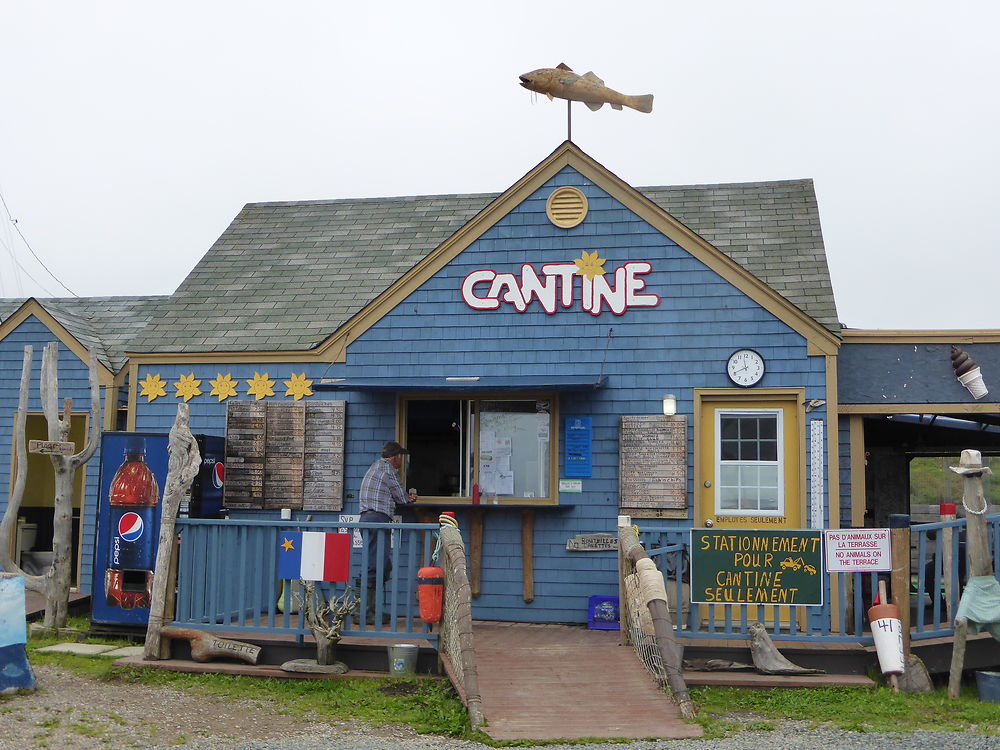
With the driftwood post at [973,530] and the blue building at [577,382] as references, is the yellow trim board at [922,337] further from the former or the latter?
the driftwood post at [973,530]

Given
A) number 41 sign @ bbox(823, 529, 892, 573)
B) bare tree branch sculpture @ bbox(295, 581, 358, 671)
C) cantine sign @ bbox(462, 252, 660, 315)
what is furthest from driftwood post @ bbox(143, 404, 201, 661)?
number 41 sign @ bbox(823, 529, 892, 573)

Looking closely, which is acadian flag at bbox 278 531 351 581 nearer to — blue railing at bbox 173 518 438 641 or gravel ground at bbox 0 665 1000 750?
blue railing at bbox 173 518 438 641

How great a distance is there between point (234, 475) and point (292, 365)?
1308 millimetres

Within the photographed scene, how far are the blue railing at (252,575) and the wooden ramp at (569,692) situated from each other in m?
0.81

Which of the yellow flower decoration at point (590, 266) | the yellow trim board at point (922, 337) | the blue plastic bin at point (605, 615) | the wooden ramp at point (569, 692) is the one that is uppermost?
the yellow flower decoration at point (590, 266)

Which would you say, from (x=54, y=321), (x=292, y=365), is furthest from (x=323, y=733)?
(x=54, y=321)

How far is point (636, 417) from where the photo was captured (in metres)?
10.1

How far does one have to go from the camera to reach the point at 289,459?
10742mm

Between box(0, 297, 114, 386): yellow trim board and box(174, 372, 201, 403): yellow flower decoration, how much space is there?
211 cm

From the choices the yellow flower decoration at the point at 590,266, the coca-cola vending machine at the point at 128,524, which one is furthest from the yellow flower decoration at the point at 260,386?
the yellow flower decoration at the point at 590,266

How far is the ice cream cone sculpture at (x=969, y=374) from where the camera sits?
977cm

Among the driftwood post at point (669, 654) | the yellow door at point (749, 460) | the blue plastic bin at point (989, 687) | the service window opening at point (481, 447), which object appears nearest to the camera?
the driftwood post at point (669, 654)

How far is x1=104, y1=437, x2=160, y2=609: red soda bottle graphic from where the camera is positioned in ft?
32.0

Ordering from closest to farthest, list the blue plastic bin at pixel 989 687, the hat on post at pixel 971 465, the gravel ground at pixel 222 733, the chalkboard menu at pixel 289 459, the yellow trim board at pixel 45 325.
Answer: the gravel ground at pixel 222 733, the blue plastic bin at pixel 989 687, the hat on post at pixel 971 465, the chalkboard menu at pixel 289 459, the yellow trim board at pixel 45 325
